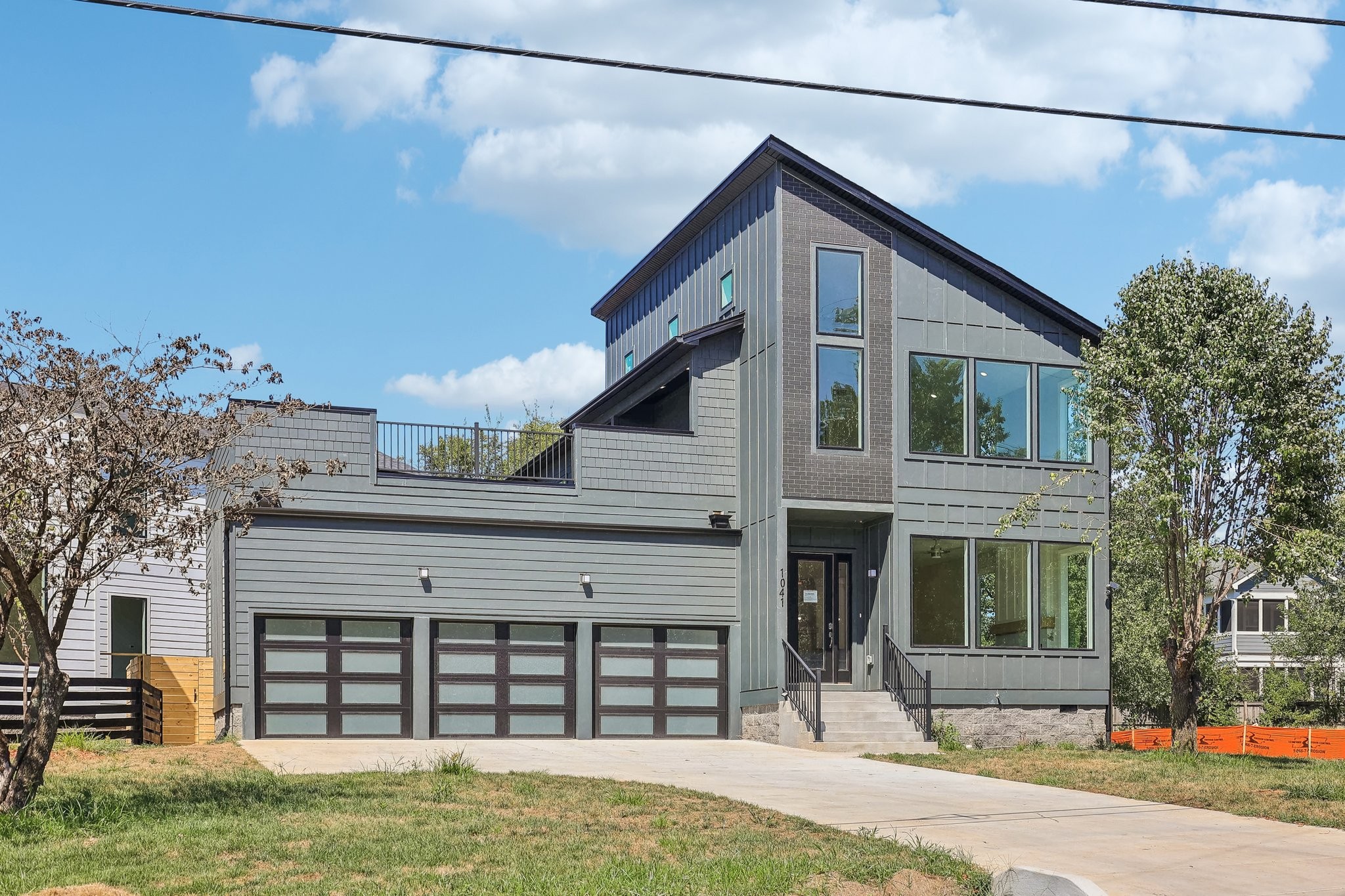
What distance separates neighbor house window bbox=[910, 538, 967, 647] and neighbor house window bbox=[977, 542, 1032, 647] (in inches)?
10.9

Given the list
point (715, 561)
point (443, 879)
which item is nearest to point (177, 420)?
point (443, 879)

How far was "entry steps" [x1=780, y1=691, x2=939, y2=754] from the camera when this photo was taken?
1942cm

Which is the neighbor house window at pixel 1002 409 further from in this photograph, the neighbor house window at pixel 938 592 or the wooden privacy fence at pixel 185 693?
the wooden privacy fence at pixel 185 693

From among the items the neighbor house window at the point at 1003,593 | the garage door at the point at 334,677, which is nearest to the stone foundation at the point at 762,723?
the neighbor house window at the point at 1003,593

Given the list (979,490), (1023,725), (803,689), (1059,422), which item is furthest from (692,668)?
(1059,422)

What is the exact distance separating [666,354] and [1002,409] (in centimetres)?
544

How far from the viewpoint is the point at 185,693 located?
69.7 ft

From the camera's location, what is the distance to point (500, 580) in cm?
2127

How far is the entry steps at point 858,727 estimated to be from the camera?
19.4m

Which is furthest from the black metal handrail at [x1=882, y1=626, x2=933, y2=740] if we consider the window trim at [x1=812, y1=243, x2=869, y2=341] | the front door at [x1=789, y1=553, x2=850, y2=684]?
the window trim at [x1=812, y1=243, x2=869, y2=341]

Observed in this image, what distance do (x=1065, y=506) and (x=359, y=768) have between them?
12.2 m

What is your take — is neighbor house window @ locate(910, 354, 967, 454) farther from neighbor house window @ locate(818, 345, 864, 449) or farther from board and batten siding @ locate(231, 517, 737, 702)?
board and batten siding @ locate(231, 517, 737, 702)

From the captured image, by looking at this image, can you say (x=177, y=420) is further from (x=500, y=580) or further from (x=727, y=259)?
(x=727, y=259)

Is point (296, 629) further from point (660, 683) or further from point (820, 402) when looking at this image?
point (820, 402)
